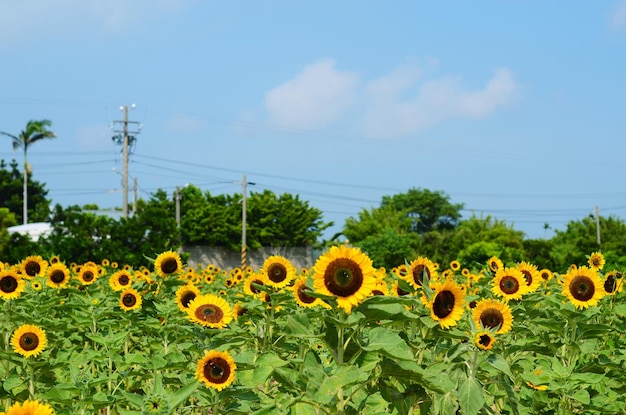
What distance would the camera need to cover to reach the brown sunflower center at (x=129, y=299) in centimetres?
679

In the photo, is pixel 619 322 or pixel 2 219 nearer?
pixel 619 322

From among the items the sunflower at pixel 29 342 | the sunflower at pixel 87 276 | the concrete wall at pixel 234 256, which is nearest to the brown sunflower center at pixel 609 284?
the sunflower at pixel 29 342

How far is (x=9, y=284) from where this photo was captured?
6.77 meters

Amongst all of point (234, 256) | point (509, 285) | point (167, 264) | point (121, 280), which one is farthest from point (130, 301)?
point (234, 256)

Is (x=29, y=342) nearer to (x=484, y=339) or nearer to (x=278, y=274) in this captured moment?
(x=278, y=274)

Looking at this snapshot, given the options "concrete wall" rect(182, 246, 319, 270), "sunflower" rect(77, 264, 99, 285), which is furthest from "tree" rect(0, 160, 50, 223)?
"sunflower" rect(77, 264, 99, 285)

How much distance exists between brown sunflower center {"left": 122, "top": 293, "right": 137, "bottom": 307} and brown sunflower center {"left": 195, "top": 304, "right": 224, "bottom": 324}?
78.8 inches

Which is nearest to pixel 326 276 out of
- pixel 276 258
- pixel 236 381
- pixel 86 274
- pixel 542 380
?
pixel 236 381

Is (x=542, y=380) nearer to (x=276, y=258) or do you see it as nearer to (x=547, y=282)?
(x=276, y=258)

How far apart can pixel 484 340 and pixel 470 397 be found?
0.61 meters

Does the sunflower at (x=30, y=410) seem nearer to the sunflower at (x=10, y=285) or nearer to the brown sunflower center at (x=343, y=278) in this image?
the brown sunflower center at (x=343, y=278)

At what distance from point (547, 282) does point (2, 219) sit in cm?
3750

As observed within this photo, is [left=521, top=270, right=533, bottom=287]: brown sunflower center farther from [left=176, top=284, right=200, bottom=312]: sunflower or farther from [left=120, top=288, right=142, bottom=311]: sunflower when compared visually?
[left=120, top=288, right=142, bottom=311]: sunflower

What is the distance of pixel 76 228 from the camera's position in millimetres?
24047
